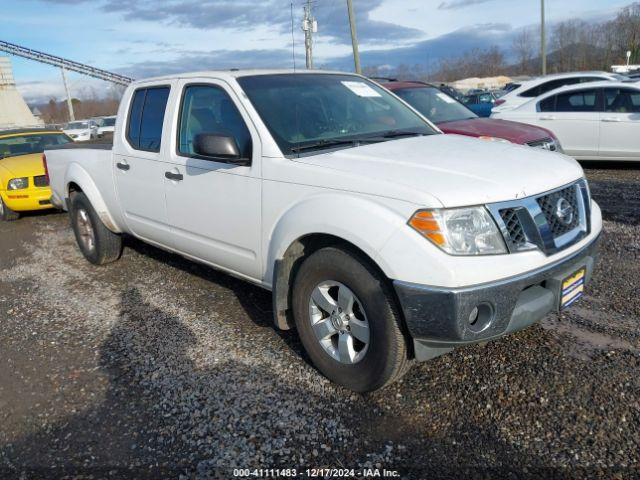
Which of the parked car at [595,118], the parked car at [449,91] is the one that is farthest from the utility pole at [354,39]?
the parked car at [595,118]

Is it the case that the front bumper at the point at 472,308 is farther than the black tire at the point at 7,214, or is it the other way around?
the black tire at the point at 7,214

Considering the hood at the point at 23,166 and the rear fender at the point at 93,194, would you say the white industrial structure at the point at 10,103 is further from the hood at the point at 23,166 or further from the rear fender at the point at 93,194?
the rear fender at the point at 93,194

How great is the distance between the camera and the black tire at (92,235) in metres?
5.72

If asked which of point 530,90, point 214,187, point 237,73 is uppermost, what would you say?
→ point 530,90

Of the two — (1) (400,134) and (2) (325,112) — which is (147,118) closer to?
(2) (325,112)

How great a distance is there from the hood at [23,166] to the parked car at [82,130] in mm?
18069

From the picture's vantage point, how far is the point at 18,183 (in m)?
8.53

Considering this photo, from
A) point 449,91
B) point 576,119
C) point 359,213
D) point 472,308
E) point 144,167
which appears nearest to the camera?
point 472,308

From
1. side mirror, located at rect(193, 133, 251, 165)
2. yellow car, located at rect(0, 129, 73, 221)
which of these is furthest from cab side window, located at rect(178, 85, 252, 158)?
yellow car, located at rect(0, 129, 73, 221)

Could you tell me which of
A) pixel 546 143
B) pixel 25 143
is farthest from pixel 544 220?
pixel 25 143

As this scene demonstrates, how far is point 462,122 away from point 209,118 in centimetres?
447

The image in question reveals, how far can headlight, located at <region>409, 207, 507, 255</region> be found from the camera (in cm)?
262

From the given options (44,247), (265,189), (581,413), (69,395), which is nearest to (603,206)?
(581,413)

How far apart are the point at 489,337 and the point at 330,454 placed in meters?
0.98
